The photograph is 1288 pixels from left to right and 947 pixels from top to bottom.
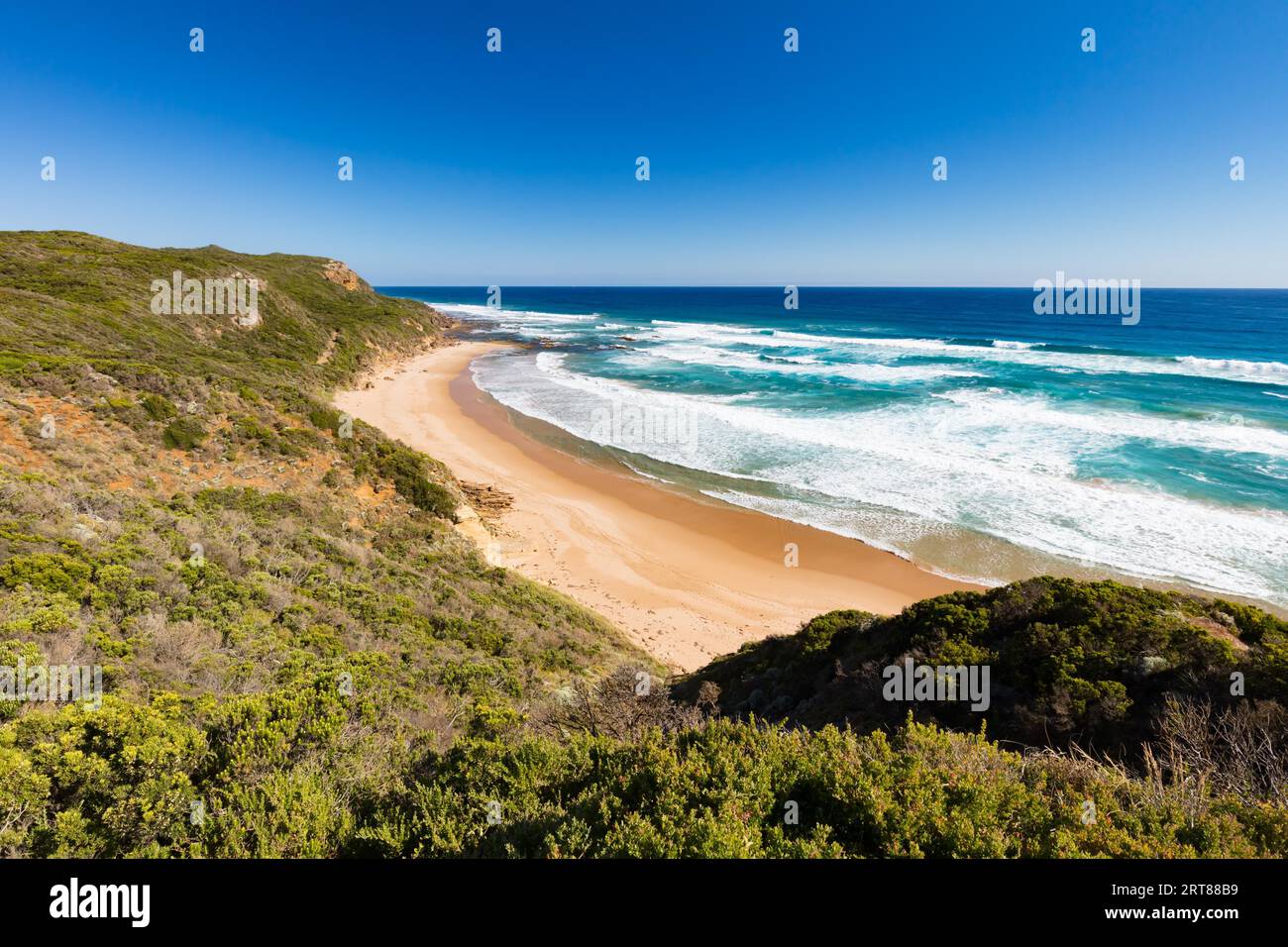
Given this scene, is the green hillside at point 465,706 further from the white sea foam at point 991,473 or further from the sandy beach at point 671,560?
the white sea foam at point 991,473

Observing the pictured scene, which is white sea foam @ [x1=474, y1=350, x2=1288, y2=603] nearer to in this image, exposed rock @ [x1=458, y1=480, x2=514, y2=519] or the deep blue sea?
the deep blue sea

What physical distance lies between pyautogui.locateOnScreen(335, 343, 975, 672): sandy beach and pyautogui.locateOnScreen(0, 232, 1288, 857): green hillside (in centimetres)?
222

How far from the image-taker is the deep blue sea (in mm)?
17031

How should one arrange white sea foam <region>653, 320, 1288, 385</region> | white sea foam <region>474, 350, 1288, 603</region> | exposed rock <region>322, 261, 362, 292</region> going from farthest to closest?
1. exposed rock <region>322, 261, 362, 292</region>
2. white sea foam <region>653, 320, 1288, 385</region>
3. white sea foam <region>474, 350, 1288, 603</region>

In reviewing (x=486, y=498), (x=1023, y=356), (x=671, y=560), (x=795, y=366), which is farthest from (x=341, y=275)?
(x=1023, y=356)

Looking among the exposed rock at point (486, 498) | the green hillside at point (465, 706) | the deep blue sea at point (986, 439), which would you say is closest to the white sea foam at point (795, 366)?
the deep blue sea at point (986, 439)

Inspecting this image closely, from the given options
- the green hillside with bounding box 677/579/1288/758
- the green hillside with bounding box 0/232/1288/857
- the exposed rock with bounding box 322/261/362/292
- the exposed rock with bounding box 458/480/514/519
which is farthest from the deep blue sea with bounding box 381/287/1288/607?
the exposed rock with bounding box 322/261/362/292

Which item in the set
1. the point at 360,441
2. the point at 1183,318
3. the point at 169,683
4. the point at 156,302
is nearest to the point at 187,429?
the point at 360,441

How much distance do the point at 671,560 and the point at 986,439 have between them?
19.2m

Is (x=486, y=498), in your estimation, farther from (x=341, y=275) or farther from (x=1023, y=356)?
(x=341, y=275)
